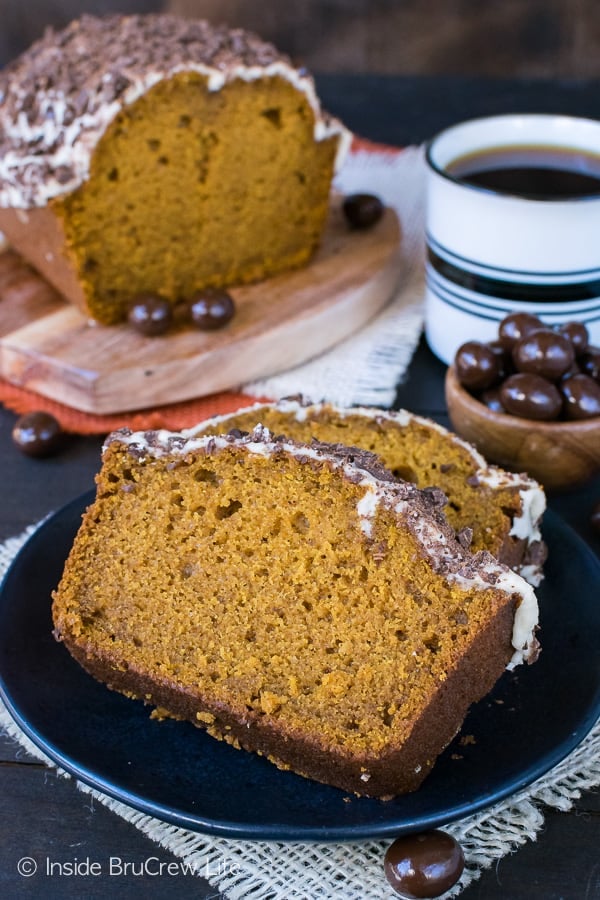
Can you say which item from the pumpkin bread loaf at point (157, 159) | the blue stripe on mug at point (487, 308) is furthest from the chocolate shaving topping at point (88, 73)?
the blue stripe on mug at point (487, 308)

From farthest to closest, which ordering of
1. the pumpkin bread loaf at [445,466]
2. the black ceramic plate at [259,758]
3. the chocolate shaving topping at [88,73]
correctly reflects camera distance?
1. the chocolate shaving topping at [88,73]
2. the pumpkin bread loaf at [445,466]
3. the black ceramic plate at [259,758]

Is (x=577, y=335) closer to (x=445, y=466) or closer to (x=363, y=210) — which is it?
(x=445, y=466)

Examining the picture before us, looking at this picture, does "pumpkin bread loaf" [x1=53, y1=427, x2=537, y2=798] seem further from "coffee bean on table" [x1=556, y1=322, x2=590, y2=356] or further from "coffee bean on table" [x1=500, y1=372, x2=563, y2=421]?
"coffee bean on table" [x1=556, y1=322, x2=590, y2=356]

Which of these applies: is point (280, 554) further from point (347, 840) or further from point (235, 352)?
point (235, 352)

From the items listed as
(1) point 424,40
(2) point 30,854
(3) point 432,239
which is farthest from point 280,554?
(1) point 424,40

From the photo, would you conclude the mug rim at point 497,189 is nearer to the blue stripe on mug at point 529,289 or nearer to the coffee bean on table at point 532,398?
the blue stripe on mug at point 529,289

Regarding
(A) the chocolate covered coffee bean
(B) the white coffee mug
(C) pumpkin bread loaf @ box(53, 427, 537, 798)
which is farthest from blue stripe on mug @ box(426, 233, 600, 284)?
(C) pumpkin bread loaf @ box(53, 427, 537, 798)

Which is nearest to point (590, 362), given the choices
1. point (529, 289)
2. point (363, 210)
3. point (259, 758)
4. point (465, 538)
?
point (529, 289)
